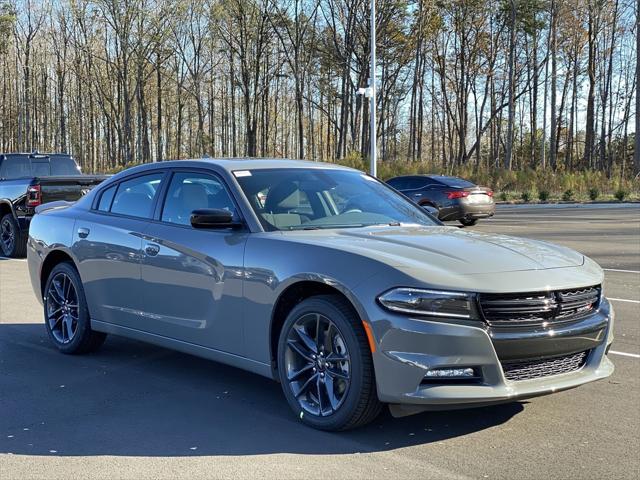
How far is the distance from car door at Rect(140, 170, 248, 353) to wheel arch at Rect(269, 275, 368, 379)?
10.4 inches

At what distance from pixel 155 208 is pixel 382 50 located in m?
46.6

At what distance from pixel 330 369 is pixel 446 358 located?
30.0 inches

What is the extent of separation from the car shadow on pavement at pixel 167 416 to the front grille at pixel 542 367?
586mm

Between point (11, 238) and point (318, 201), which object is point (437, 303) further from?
point (11, 238)

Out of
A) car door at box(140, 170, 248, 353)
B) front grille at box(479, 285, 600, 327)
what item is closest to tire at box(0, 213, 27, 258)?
car door at box(140, 170, 248, 353)

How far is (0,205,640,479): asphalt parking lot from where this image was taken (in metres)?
3.87

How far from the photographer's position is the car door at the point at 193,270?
15.9 ft

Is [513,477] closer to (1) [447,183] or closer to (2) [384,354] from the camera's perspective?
(2) [384,354]

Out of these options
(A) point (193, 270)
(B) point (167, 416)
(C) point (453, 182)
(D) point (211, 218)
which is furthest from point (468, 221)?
(B) point (167, 416)

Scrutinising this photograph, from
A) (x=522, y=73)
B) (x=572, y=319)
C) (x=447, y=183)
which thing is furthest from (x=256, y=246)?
(x=522, y=73)

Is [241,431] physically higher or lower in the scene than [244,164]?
lower

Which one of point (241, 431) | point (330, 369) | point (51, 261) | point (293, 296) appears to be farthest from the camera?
point (51, 261)

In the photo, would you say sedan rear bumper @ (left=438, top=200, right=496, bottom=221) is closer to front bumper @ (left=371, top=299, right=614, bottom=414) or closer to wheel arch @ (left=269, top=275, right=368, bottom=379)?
wheel arch @ (left=269, top=275, right=368, bottom=379)

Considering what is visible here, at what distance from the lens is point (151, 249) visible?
5445mm
